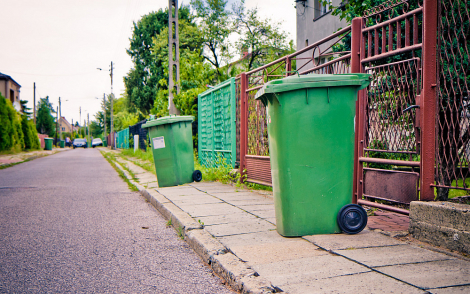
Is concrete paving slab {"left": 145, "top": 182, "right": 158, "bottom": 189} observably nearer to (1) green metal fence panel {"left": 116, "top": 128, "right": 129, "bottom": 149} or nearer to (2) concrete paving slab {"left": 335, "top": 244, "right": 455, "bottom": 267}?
(2) concrete paving slab {"left": 335, "top": 244, "right": 455, "bottom": 267}

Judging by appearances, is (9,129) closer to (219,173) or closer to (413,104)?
(219,173)

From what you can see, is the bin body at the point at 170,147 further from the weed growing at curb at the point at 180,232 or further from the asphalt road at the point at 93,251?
the weed growing at curb at the point at 180,232

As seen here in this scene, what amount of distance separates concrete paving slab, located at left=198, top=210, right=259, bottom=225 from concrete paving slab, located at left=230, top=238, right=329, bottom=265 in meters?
1.03

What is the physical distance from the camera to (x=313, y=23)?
18.7 metres

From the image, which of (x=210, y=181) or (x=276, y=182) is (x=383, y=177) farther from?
(x=210, y=181)

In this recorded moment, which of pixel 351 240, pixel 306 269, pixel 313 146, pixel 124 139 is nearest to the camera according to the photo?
pixel 306 269

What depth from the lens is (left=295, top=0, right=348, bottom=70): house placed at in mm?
17250

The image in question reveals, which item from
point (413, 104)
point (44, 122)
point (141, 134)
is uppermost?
point (44, 122)

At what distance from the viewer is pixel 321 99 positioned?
335cm

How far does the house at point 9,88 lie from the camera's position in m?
44.5

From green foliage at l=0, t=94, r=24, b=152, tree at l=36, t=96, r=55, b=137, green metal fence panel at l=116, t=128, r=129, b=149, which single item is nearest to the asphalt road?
green foliage at l=0, t=94, r=24, b=152

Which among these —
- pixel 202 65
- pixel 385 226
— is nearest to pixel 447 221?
pixel 385 226

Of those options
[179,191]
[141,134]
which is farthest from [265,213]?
[141,134]

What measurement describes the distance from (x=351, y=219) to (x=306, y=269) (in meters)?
1.05
